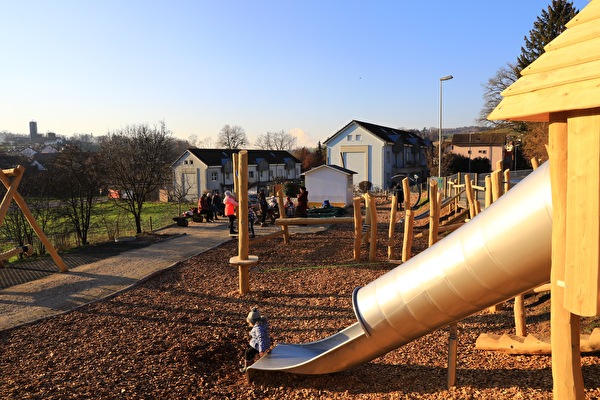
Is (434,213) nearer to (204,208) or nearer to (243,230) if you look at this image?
(243,230)

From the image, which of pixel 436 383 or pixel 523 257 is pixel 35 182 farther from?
pixel 523 257

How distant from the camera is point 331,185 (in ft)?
98.7

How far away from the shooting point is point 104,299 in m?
9.64

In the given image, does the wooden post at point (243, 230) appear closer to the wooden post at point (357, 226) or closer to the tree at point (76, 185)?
the wooden post at point (357, 226)

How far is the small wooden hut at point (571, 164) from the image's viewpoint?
3082mm

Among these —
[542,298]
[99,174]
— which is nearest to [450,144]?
[99,174]

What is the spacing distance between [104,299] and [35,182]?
11.6m

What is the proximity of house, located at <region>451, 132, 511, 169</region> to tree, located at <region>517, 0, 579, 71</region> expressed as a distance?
21.0m

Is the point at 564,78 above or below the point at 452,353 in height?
above

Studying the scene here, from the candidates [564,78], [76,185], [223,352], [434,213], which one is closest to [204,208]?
[76,185]

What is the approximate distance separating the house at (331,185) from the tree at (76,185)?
1475 cm

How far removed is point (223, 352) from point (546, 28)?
4836 cm

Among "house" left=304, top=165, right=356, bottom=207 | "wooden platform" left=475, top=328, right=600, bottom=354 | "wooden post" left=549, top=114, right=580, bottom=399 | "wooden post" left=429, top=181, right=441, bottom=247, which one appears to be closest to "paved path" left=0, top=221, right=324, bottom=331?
"wooden post" left=429, top=181, right=441, bottom=247

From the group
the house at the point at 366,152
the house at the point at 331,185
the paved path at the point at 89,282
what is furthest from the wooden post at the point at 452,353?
the house at the point at 366,152
